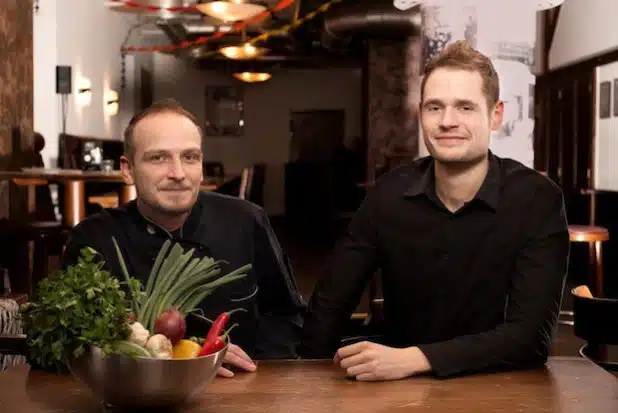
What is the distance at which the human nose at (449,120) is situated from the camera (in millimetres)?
1887

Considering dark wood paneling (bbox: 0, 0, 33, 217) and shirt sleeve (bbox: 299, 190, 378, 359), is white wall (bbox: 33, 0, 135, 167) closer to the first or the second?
dark wood paneling (bbox: 0, 0, 33, 217)

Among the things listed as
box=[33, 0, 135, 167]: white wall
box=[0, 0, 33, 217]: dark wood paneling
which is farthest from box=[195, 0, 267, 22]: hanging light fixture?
box=[0, 0, 33, 217]: dark wood paneling

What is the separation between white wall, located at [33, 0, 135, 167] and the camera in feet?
29.6

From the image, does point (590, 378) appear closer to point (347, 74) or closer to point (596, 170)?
point (596, 170)

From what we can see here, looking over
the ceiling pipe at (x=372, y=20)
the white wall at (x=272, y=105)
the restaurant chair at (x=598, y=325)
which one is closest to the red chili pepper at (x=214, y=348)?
the restaurant chair at (x=598, y=325)

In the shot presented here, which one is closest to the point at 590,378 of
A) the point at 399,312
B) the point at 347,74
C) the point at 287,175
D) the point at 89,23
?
the point at 399,312

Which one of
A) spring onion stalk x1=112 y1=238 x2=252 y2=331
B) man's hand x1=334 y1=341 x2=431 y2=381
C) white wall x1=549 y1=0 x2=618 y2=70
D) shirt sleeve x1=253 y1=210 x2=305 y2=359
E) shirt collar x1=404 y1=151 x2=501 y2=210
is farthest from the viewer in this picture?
white wall x1=549 y1=0 x2=618 y2=70

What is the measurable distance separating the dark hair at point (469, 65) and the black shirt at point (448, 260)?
201 millimetres

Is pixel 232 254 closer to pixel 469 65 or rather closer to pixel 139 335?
pixel 469 65

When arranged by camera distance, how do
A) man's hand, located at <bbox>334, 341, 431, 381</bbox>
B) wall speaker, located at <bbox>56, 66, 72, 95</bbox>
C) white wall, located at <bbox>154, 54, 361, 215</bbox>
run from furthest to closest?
white wall, located at <bbox>154, 54, 361, 215</bbox>
wall speaker, located at <bbox>56, 66, 72, 95</bbox>
man's hand, located at <bbox>334, 341, 431, 381</bbox>

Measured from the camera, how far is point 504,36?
4.07 meters

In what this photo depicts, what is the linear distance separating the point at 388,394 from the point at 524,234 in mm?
720

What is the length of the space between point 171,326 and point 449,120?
92cm

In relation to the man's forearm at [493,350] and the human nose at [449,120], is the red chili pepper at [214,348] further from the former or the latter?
the human nose at [449,120]
